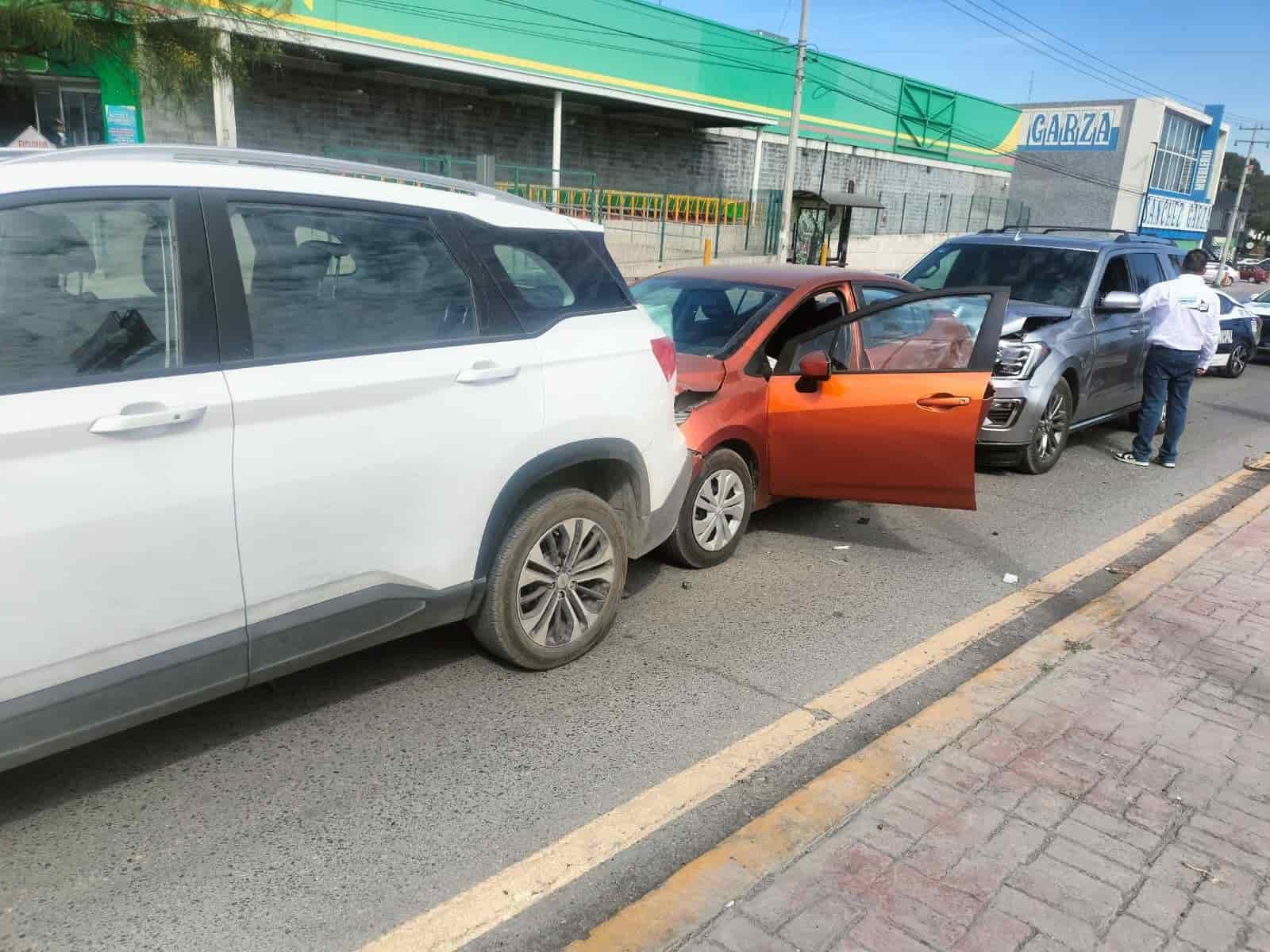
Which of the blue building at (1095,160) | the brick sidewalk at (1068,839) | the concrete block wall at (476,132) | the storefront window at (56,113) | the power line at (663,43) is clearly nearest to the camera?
the brick sidewalk at (1068,839)

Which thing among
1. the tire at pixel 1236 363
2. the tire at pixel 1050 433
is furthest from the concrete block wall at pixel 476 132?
the tire at pixel 1236 363

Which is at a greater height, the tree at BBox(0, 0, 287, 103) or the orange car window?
the tree at BBox(0, 0, 287, 103)

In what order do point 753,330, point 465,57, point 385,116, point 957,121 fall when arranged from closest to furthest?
point 753,330 → point 465,57 → point 385,116 → point 957,121

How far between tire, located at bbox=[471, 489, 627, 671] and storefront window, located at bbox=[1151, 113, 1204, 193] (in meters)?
58.8

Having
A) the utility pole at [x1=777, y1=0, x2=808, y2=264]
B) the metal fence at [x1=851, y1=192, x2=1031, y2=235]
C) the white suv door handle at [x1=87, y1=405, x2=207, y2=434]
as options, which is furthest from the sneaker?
the metal fence at [x1=851, y1=192, x2=1031, y2=235]

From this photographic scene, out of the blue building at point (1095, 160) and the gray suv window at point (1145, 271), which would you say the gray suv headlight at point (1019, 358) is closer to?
the gray suv window at point (1145, 271)

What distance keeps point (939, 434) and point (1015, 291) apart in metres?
4.05

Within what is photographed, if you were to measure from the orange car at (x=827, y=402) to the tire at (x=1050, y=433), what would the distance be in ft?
8.43

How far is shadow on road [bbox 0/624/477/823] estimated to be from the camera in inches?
123

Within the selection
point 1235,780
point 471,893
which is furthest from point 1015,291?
point 471,893

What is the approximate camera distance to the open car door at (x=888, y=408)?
5227 millimetres

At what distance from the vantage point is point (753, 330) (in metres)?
5.57

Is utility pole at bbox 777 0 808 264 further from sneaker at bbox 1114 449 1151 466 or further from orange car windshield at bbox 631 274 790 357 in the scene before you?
orange car windshield at bbox 631 274 790 357

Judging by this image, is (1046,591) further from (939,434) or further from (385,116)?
(385,116)
